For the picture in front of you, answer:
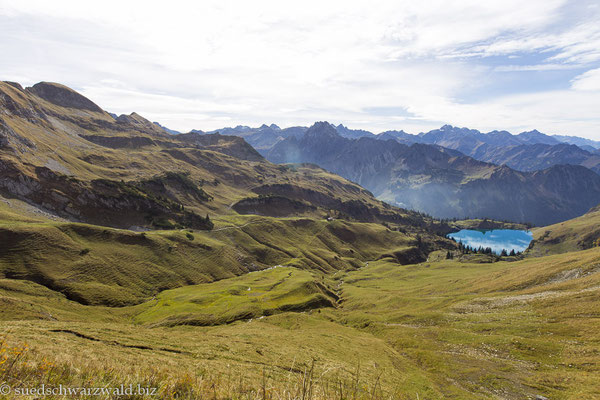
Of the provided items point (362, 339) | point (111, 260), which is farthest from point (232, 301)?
point (111, 260)

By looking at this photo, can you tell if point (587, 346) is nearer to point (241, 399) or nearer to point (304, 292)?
point (241, 399)

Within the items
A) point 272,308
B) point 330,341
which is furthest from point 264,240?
point 330,341

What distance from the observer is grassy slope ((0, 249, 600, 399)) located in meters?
19.7

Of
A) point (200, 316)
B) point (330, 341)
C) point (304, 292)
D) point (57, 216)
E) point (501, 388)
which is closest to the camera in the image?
point (501, 388)

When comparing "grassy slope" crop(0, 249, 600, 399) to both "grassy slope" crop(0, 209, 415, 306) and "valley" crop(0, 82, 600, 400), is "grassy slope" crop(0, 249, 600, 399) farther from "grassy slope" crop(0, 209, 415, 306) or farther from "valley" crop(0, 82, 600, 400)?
"grassy slope" crop(0, 209, 415, 306)

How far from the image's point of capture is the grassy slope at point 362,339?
64.6 ft

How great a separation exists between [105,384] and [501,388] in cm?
4610

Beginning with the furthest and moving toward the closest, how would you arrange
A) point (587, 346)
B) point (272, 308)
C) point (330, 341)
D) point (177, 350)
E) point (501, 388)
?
point (272, 308), point (330, 341), point (587, 346), point (501, 388), point (177, 350)

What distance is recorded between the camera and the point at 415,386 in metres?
36.3

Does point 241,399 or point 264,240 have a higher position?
point 241,399

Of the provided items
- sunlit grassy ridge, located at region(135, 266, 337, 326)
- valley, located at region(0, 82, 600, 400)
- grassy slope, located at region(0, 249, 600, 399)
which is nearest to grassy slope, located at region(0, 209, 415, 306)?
valley, located at region(0, 82, 600, 400)

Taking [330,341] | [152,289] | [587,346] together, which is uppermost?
[587,346]

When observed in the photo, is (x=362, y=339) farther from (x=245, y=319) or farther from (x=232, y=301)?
(x=232, y=301)

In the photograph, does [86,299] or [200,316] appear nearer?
[200,316]
